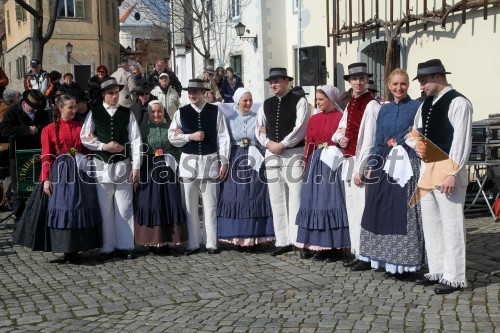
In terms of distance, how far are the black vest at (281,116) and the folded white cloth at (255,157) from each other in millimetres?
264

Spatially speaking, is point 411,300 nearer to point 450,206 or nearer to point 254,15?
point 450,206

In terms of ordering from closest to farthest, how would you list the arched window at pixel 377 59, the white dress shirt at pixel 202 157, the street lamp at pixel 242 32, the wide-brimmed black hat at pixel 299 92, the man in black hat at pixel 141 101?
1. the white dress shirt at pixel 202 157
2. the wide-brimmed black hat at pixel 299 92
3. the man in black hat at pixel 141 101
4. the arched window at pixel 377 59
5. the street lamp at pixel 242 32

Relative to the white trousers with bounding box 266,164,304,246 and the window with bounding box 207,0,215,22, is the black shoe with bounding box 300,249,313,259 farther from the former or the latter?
the window with bounding box 207,0,215,22

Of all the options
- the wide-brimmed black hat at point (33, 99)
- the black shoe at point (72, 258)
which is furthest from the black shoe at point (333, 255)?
the wide-brimmed black hat at point (33, 99)

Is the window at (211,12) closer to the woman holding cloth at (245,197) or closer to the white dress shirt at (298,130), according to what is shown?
the woman holding cloth at (245,197)

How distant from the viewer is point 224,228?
7566 millimetres

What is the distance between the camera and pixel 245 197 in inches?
296

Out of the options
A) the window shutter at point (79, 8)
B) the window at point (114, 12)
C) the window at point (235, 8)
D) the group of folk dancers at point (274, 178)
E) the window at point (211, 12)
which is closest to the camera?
the group of folk dancers at point (274, 178)

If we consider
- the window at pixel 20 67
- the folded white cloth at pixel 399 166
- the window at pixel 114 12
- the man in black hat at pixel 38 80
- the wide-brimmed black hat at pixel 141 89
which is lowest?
the folded white cloth at pixel 399 166

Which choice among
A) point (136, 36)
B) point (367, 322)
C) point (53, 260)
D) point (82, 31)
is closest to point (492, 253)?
point (367, 322)

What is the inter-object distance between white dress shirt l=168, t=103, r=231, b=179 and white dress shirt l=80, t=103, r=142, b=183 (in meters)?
0.38

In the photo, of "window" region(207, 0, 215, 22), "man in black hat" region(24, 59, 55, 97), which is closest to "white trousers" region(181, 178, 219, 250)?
"man in black hat" region(24, 59, 55, 97)

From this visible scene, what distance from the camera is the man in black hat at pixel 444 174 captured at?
552cm

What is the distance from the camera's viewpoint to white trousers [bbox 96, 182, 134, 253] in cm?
731
